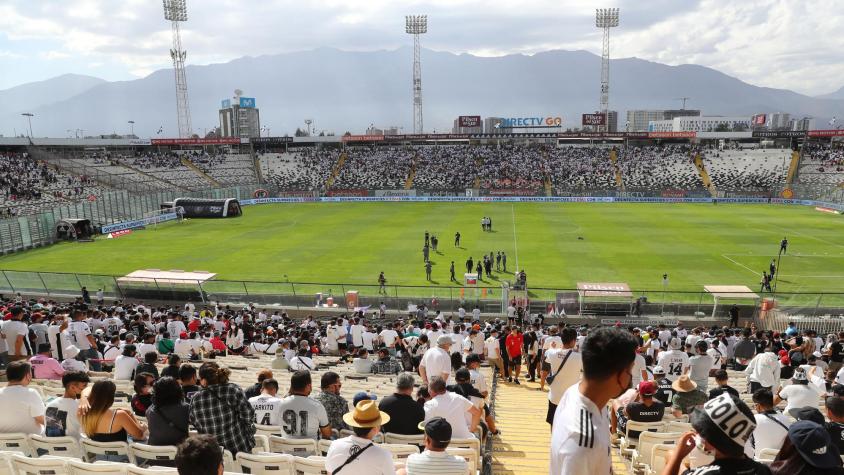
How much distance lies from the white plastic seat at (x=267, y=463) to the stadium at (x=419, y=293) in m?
0.04

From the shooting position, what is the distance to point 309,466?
5668mm

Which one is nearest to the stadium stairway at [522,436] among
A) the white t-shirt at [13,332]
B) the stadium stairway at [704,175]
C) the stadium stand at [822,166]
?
the white t-shirt at [13,332]

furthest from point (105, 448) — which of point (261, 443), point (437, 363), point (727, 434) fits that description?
point (727, 434)

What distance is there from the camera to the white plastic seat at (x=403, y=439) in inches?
275

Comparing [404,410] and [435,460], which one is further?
[404,410]

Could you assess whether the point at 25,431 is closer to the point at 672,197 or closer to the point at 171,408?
the point at 171,408

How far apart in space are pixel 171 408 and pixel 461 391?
146 inches

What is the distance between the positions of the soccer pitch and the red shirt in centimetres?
1625

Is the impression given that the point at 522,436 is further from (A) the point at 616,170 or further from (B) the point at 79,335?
(A) the point at 616,170

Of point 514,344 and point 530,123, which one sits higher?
point 530,123

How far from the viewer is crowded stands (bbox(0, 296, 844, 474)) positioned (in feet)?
11.4

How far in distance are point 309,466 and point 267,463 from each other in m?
→ 0.48

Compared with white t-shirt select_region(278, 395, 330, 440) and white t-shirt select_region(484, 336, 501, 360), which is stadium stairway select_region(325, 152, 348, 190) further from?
white t-shirt select_region(278, 395, 330, 440)

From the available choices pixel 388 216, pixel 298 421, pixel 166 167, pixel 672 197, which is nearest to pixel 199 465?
pixel 298 421
